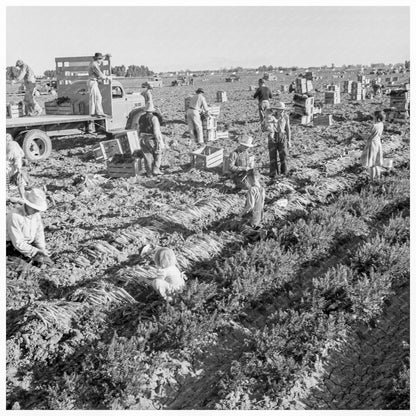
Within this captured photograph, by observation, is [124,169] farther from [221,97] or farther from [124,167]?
[221,97]

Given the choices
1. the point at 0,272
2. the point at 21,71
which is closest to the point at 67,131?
the point at 21,71

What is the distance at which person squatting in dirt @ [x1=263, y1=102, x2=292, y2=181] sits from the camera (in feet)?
33.0

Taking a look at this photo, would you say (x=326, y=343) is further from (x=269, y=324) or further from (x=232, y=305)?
(x=232, y=305)

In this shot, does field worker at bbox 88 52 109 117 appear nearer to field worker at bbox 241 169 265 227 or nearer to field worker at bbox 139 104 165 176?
field worker at bbox 139 104 165 176

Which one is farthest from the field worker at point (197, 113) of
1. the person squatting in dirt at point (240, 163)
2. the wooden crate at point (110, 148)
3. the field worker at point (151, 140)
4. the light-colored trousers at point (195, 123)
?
the person squatting in dirt at point (240, 163)

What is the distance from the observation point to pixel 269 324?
5.34 m

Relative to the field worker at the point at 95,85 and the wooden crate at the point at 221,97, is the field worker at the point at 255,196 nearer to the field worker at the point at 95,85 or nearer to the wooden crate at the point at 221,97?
the field worker at the point at 95,85

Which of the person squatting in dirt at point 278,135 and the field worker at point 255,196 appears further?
the person squatting in dirt at point 278,135

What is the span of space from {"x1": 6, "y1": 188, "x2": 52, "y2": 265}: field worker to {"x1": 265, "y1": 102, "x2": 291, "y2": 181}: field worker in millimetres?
5423

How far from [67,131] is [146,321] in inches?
354

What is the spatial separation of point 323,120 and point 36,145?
9.76 m

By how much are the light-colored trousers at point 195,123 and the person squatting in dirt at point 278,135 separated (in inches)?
109

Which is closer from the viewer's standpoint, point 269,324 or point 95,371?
point 95,371

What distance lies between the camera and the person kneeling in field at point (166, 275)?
5457 millimetres
